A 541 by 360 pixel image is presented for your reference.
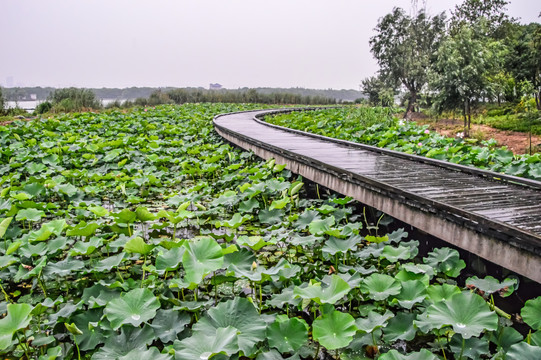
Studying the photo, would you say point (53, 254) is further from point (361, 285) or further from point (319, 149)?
point (319, 149)

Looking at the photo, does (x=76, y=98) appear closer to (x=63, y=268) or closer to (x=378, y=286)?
(x=63, y=268)

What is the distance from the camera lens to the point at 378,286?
1863 mm

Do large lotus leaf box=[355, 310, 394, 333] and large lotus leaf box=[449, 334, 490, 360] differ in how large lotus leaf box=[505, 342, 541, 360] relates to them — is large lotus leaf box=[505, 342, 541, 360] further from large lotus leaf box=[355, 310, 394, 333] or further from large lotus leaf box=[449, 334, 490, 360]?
large lotus leaf box=[355, 310, 394, 333]

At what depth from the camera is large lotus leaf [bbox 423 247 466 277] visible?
2.06 metres

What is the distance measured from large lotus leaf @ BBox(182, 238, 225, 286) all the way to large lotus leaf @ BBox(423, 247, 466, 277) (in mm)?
1095

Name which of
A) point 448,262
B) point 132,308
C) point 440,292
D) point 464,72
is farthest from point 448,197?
point 464,72

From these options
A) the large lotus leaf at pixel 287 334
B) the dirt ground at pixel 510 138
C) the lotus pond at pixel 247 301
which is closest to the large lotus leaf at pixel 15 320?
the lotus pond at pixel 247 301

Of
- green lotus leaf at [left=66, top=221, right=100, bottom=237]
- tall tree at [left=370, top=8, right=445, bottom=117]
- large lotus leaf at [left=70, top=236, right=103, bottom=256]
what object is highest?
tall tree at [left=370, top=8, right=445, bottom=117]

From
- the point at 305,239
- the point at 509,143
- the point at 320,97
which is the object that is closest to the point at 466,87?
the point at 509,143

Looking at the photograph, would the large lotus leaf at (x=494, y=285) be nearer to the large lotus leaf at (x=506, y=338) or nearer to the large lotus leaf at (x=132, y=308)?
the large lotus leaf at (x=506, y=338)

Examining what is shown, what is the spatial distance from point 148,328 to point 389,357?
2.96 feet

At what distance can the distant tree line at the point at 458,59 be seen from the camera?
12375 mm

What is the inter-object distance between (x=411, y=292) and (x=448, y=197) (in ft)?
3.50

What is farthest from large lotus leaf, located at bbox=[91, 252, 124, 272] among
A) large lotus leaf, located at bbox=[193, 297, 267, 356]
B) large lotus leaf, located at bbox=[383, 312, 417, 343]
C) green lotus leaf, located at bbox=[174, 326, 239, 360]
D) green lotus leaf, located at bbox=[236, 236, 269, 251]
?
large lotus leaf, located at bbox=[383, 312, 417, 343]
